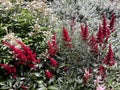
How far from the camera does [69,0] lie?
586 cm

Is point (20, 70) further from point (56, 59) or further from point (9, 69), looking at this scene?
point (56, 59)

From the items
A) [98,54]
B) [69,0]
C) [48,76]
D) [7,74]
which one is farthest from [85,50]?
[69,0]

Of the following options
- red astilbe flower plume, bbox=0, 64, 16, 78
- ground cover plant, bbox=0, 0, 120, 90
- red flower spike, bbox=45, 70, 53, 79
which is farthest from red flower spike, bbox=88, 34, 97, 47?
red astilbe flower plume, bbox=0, 64, 16, 78

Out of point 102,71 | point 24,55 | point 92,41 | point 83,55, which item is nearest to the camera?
point 24,55

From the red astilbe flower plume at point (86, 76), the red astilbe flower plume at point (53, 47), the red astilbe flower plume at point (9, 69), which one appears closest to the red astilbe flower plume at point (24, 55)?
the red astilbe flower plume at point (9, 69)

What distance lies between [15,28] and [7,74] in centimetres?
92

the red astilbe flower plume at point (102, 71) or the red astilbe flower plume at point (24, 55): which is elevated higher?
the red astilbe flower plume at point (24, 55)

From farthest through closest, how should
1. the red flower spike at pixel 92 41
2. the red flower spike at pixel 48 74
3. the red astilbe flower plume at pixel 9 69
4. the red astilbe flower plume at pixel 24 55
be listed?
the red flower spike at pixel 92 41 < the red flower spike at pixel 48 74 < the red astilbe flower plume at pixel 9 69 < the red astilbe flower plume at pixel 24 55

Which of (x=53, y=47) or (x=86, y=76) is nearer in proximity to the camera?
(x=86, y=76)

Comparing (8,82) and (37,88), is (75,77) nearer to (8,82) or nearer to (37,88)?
(37,88)

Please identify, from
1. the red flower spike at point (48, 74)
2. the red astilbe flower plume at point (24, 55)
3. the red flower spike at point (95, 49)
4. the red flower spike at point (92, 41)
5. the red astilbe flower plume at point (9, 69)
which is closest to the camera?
the red astilbe flower plume at point (24, 55)

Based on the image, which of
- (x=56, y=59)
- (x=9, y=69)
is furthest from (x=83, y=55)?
(x=9, y=69)

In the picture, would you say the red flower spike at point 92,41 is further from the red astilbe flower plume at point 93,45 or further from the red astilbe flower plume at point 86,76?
the red astilbe flower plume at point 86,76

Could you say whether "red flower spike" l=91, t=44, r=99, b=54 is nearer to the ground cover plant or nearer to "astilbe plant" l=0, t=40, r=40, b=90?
the ground cover plant
